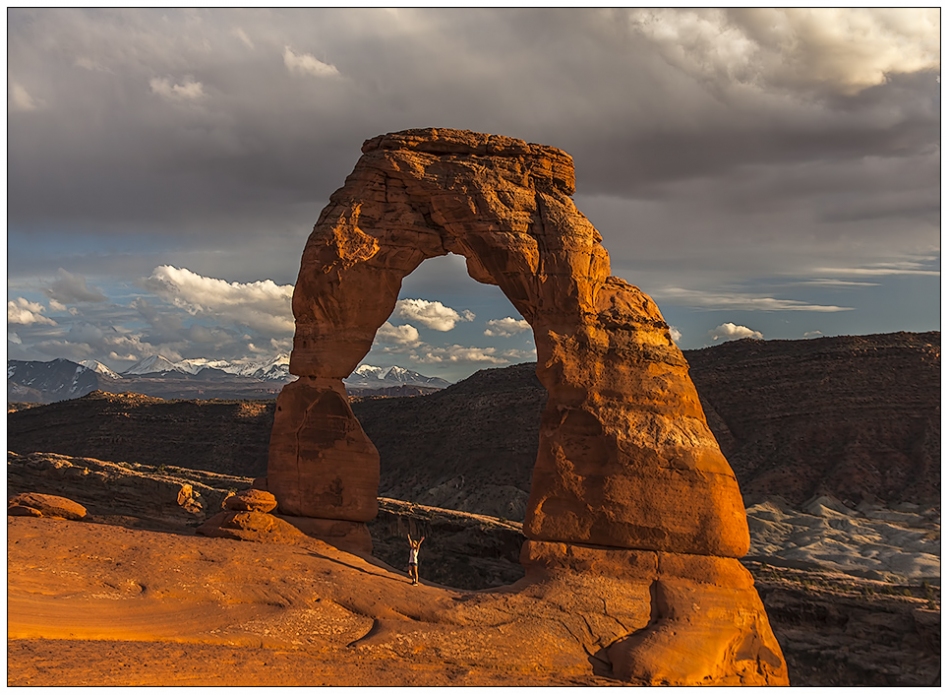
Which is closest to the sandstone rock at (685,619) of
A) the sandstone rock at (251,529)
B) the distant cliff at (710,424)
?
the sandstone rock at (251,529)

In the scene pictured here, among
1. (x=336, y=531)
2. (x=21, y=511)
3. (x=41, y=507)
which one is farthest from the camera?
(x=336, y=531)

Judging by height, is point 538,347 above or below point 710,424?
above

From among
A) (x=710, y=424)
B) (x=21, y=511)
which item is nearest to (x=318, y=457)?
(x=21, y=511)

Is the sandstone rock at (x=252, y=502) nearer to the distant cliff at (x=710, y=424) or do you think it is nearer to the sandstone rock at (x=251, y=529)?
the sandstone rock at (x=251, y=529)

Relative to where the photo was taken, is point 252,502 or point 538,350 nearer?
point 538,350

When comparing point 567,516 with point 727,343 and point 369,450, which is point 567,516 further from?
point 727,343

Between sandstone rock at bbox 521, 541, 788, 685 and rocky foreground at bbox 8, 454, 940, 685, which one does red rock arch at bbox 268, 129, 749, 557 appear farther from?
rocky foreground at bbox 8, 454, 940, 685

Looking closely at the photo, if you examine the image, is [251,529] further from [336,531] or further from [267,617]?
[267,617]
